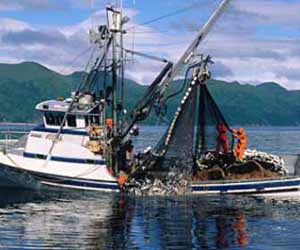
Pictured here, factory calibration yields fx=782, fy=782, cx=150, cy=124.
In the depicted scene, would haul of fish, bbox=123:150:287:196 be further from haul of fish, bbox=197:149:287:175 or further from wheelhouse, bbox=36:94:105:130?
wheelhouse, bbox=36:94:105:130

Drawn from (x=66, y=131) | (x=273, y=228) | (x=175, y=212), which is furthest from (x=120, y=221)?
(x=66, y=131)

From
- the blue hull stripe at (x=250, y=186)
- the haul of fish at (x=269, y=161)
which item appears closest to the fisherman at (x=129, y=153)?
the blue hull stripe at (x=250, y=186)

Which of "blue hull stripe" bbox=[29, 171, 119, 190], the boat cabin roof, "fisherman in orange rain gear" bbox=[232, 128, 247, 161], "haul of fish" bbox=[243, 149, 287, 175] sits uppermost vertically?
the boat cabin roof

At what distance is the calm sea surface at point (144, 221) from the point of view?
21.5 meters

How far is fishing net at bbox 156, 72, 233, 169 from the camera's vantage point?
32.8 metres

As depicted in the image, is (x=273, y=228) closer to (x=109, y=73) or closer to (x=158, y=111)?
(x=158, y=111)

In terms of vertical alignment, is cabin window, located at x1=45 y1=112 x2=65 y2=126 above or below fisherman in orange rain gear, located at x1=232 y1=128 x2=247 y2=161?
above

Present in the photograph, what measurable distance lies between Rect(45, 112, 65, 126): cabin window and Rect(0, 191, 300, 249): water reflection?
11.2 ft

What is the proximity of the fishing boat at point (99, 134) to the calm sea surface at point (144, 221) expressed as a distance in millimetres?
772

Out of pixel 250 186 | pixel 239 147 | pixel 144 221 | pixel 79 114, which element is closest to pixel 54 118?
pixel 79 114

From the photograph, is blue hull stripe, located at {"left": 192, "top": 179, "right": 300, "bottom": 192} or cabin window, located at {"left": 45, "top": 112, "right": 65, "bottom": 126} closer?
blue hull stripe, located at {"left": 192, "top": 179, "right": 300, "bottom": 192}

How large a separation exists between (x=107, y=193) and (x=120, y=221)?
7.69m

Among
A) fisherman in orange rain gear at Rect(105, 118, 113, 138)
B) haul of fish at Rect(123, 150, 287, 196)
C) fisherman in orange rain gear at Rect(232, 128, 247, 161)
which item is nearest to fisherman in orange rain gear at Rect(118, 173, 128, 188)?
haul of fish at Rect(123, 150, 287, 196)

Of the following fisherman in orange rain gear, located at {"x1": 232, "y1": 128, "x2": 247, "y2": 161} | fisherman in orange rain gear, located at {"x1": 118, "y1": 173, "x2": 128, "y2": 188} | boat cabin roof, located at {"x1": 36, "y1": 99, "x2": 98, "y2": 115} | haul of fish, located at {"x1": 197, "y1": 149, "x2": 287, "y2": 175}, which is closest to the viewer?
fisherman in orange rain gear, located at {"x1": 118, "y1": 173, "x2": 128, "y2": 188}
